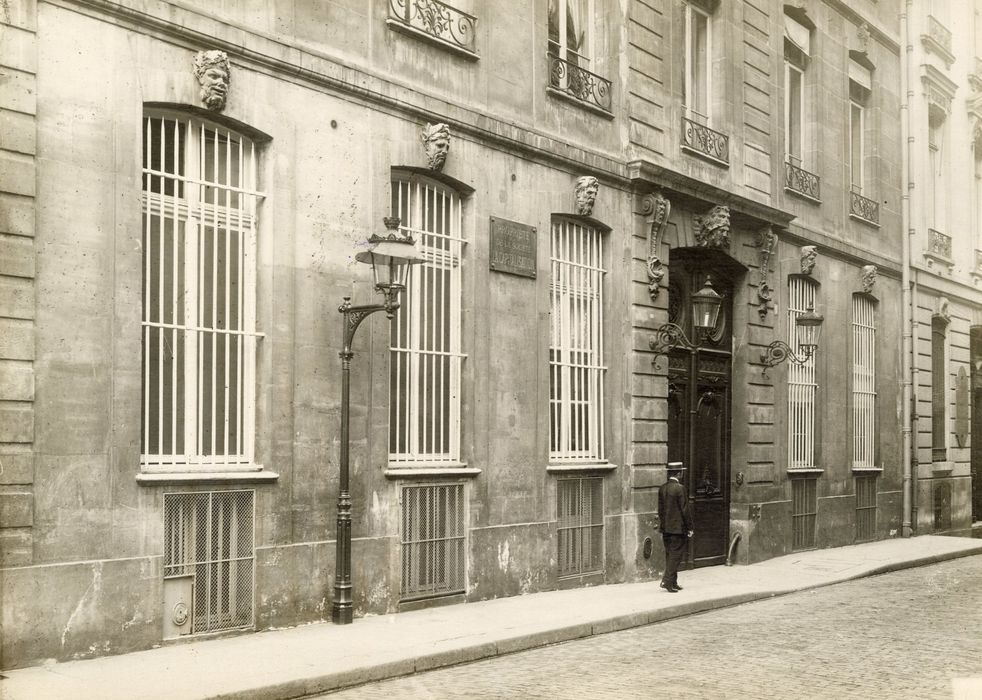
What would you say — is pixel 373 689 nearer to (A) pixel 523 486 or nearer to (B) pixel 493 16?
(A) pixel 523 486

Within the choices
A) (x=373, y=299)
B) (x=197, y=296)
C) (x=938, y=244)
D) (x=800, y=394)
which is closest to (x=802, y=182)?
(x=800, y=394)

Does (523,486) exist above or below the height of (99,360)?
below

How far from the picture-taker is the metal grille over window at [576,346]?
14.4 m

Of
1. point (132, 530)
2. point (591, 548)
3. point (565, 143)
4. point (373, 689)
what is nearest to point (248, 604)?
point (132, 530)

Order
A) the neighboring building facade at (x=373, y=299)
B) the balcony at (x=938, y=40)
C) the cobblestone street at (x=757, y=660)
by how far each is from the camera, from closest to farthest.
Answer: the cobblestone street at (x=757, y=660), the neighboring building facade at (x=373, y=299), the balcony at (x=938, y=40)

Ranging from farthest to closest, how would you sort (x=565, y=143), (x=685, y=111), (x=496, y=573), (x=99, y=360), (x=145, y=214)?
1. (x=685, y=111)
2. (x=565, y=143)
3. (x=496, y=573)
4. (x=145, y=214)
5. (x=99, y=360)

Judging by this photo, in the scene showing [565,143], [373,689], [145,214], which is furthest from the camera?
[565,143]

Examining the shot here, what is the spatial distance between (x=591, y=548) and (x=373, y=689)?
6.62 meters

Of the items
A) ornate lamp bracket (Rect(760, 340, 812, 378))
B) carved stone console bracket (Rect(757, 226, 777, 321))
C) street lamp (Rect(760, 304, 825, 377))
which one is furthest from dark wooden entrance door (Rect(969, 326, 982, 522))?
carved stone console bracket (Rect(757, 226, 777, 321))

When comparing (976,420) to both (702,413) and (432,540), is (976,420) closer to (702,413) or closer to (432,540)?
(702,413)

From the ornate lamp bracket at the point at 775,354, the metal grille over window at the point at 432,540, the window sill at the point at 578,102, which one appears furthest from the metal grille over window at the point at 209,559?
the ornate lamp bracket at the point at 775,354

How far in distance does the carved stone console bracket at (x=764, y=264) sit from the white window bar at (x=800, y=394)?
4.13 feet

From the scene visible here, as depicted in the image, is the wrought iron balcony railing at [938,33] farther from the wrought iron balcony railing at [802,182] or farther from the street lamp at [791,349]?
the street lamp at [791,349]

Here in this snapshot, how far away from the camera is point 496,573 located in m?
13.1
